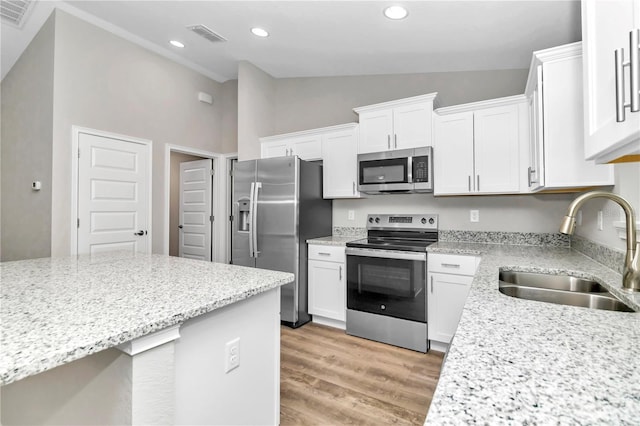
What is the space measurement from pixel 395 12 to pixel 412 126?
0.99m

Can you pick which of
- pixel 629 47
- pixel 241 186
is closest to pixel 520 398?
pixel 629 47

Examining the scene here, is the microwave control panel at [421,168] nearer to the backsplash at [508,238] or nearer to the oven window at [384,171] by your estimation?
the oven window at [384,171]

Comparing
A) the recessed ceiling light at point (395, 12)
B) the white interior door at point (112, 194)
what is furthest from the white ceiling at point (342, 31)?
the white interior door at point (112, 194)

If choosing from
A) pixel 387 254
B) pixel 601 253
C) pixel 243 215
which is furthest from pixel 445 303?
pixel 243 215

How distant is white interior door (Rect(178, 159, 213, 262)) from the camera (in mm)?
4828

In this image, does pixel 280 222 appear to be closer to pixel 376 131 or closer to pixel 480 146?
pixel 376 131

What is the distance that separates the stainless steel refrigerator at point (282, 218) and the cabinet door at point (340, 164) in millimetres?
114

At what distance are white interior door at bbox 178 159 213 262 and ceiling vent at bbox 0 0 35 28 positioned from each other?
7.92 feet

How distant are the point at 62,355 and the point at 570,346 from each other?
114 cm

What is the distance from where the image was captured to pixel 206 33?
3320 mm

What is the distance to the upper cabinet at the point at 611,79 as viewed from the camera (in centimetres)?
65

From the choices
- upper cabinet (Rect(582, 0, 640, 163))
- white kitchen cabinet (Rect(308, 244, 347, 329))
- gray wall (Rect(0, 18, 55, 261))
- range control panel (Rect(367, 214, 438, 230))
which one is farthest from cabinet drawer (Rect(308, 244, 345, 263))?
gray wall (Rect(0, 18, 55, 261))

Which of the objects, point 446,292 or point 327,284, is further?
point 327,284

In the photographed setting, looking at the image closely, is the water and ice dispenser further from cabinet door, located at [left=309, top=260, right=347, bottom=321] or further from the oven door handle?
the oven door handle
